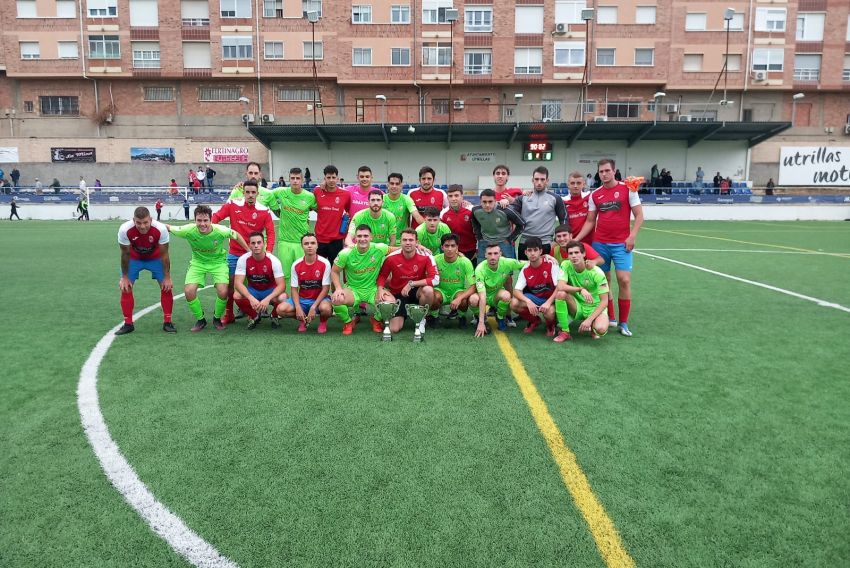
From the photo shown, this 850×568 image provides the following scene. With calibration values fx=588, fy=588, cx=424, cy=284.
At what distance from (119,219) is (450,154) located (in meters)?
19.9

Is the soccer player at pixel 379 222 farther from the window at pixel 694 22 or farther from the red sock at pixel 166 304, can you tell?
the window at pixel 694 22

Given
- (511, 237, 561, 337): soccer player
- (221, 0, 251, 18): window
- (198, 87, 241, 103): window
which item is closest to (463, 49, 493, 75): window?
(221, 0, 251, 18): window

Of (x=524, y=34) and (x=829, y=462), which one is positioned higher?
(x=524, y=34)

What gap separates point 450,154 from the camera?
38.3 meters

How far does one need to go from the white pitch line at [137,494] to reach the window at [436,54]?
37439 mm

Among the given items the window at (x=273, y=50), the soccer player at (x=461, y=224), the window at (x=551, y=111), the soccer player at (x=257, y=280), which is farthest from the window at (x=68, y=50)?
the soccer player at (x=461, y=224)

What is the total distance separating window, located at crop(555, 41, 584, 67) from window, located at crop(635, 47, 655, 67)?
12.0 feet

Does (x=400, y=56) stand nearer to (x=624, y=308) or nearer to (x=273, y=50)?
(x=273, y=50)

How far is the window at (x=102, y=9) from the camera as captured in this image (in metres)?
39.2

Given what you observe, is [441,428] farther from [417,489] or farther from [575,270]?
[575,270]

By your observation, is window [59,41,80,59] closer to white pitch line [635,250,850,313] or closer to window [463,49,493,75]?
window [463,49,493,75]

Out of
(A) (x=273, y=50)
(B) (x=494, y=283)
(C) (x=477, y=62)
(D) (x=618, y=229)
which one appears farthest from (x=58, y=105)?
(D) (x=618, y=229)

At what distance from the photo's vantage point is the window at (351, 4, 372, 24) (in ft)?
127

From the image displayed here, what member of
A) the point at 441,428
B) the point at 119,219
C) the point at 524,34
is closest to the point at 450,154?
the point at 524,34
